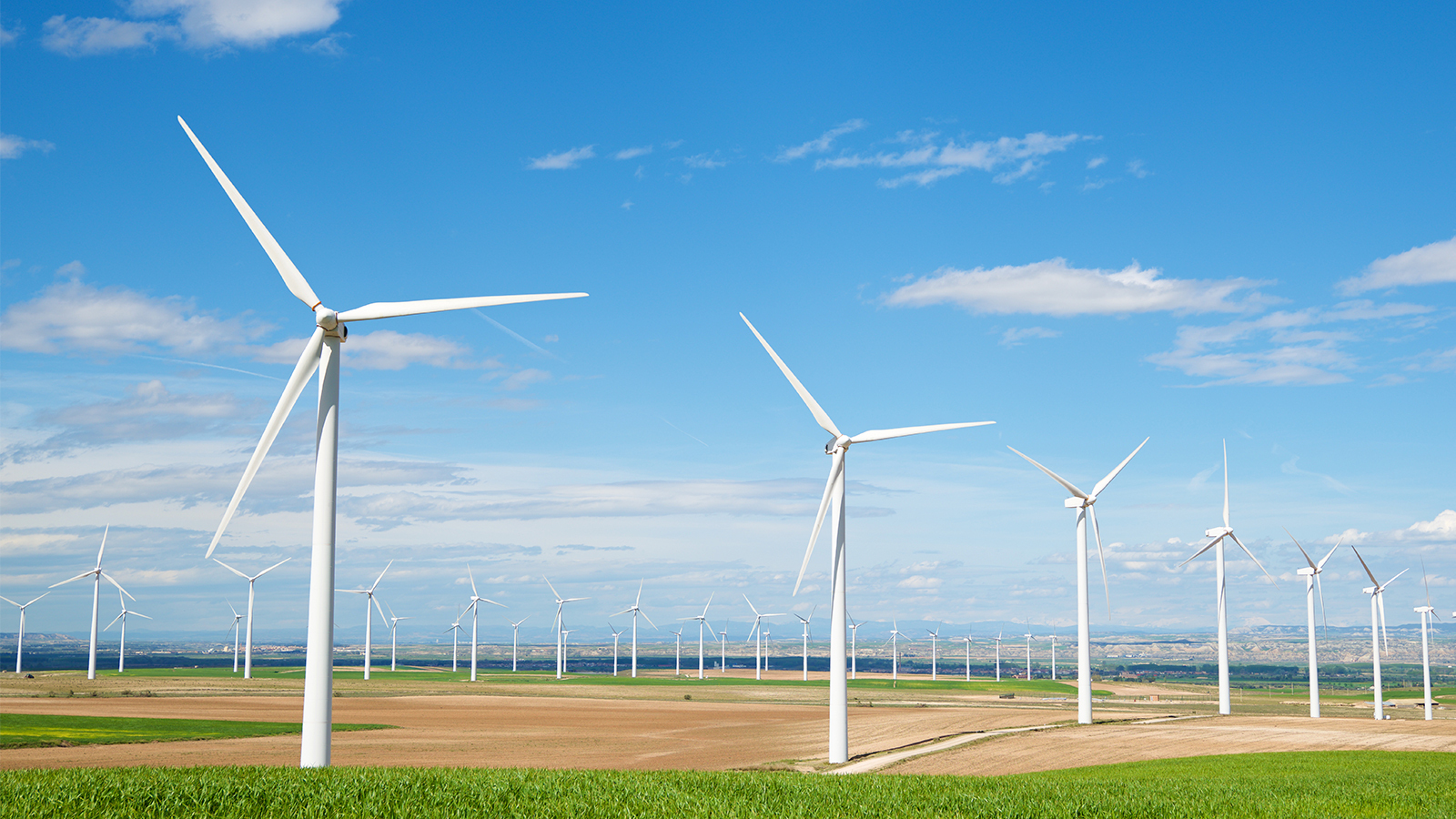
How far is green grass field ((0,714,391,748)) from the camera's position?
58.0 meters

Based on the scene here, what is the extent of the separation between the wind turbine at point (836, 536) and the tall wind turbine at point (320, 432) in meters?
18.0

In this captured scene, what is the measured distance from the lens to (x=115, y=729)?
67438 millimetres

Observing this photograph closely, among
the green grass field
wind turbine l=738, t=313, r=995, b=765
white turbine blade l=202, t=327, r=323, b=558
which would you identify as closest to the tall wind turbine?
white turbine blade l=202, t=327, r=323, b=558

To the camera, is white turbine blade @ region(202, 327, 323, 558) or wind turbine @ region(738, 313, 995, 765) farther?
wind turbine @ region(738, 313, 995, 765)

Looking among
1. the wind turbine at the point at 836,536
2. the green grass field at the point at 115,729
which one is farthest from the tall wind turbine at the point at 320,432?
the green grass field at the point at 115,729

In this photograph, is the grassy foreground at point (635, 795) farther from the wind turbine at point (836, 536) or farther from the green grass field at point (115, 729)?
the green grass field at point (115, 729)

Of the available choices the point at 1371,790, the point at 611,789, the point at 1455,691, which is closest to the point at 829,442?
the point at 1371,790

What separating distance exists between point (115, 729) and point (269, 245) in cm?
5238

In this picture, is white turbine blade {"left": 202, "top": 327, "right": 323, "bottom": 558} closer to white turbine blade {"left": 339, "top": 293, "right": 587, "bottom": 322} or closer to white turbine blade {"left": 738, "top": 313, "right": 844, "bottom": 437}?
white turbine blade {"left": 339, "top": 293, "right": 587, "bottom": 322}

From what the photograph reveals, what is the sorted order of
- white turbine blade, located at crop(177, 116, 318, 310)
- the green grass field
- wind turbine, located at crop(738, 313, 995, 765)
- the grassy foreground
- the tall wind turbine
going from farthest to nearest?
the green grass field
wind turbine, located at crop(738, 313, 995, 765)
white turbine blade, located at crop(177, 116, 318, 310)
the tall wind turbine
the grassy foreground

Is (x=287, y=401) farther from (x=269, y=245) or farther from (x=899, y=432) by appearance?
(x=899, y=432)

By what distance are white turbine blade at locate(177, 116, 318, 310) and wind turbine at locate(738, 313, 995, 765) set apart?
63.5ft

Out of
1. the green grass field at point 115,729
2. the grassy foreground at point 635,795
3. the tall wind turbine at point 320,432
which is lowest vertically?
the green grass field at point 115,729

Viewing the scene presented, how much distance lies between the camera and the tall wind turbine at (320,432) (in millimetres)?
23844
